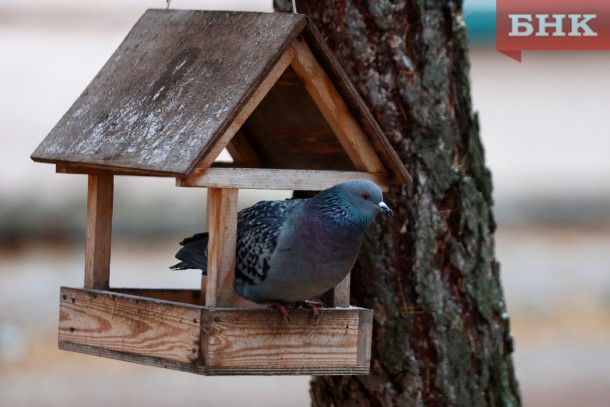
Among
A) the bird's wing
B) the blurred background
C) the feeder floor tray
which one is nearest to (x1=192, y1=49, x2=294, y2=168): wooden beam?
the bird's wing

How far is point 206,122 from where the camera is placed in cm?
328

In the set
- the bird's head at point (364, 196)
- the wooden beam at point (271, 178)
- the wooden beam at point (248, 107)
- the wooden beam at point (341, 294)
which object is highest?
the wooden beam at point (248, 107)

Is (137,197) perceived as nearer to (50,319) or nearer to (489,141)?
(50,319)

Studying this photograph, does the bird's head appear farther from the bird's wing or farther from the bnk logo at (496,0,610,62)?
the bnk logo at (496,0,610,62)

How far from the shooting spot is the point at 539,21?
5.46 m


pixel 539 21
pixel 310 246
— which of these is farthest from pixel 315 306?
pixel 539 21

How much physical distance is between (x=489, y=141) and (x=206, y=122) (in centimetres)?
979

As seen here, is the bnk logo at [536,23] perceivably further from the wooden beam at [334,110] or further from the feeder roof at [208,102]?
the wooden beam at [334,110]

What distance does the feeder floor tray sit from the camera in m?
3.34

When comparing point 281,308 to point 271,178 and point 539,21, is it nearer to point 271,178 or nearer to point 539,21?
point 271,178

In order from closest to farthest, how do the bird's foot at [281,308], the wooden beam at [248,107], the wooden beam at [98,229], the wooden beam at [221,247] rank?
the wooden beam at [248,107]
the wooden beam at [221,247]
the bird's foot at [281,308]
the wooden beam at [98,229]

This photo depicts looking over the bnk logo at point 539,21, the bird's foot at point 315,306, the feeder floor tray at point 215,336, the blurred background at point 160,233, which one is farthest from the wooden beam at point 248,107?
the blurred background at point 160,233

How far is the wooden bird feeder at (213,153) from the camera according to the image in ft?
10.9

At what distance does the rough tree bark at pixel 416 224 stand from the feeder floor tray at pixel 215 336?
56cm
